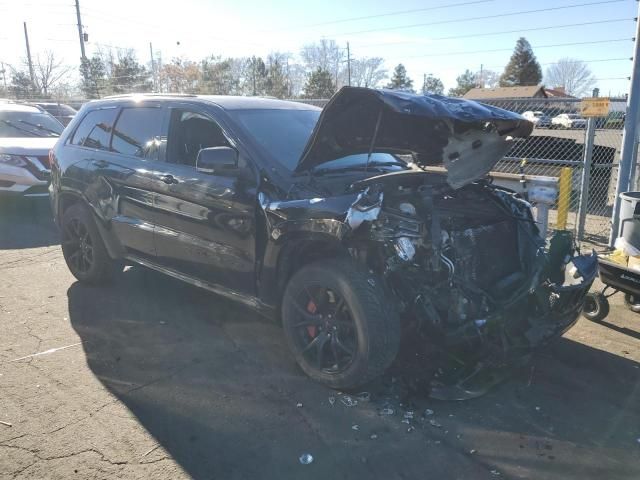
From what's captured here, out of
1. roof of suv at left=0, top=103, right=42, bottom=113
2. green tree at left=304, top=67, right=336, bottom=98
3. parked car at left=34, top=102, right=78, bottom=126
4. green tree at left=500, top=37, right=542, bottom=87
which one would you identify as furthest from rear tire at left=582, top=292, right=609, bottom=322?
green tree at left=500, top=37, right=542, bottom=87

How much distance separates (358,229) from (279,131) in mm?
1494

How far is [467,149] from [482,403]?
66.4 inches

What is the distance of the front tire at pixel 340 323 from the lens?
3.17 m

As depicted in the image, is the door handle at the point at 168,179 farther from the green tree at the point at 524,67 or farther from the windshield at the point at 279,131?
the green tree at the point at 524,67

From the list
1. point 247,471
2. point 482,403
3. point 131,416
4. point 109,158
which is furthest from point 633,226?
point 109,158

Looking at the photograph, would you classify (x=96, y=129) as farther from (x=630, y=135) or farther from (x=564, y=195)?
(x=630, y=135)

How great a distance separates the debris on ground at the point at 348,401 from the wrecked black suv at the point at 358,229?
0.27ft

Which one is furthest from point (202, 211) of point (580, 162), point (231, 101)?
point (580, 162)

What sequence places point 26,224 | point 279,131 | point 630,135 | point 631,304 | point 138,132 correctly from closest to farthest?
point 279,131 → point 138,132 → point 631,304 → point 630,135 → point 26,224

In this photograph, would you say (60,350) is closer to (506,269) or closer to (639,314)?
(506,269)

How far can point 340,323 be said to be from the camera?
11.1 feet

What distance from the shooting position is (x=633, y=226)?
14.7 ft

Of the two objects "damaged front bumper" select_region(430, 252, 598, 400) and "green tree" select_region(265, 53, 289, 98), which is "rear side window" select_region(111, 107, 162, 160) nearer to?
"damaged front bumper" select_region(430, 252, 598, 400)

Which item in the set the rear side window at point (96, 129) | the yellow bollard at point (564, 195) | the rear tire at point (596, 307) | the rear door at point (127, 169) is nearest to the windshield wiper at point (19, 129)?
the rear side window at point (96, 129)
